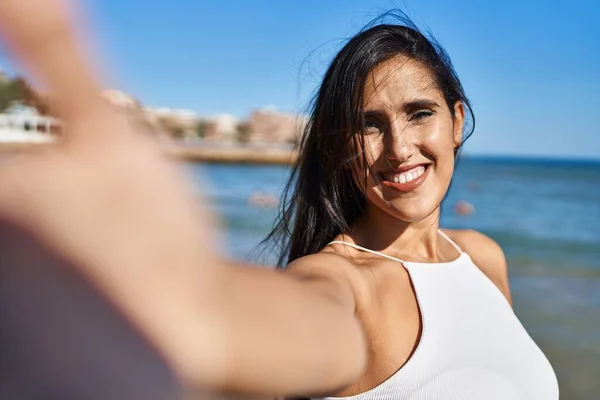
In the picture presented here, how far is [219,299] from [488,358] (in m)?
1.63

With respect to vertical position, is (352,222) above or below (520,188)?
above

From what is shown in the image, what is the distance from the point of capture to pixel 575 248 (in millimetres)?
14164

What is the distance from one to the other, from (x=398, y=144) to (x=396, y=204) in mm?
220

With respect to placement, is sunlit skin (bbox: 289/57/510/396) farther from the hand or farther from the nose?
the hand

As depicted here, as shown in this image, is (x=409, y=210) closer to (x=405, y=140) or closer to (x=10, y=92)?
(x=405, y=140)

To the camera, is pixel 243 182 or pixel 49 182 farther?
pixel 243 182

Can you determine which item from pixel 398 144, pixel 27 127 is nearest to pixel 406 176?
pixel 398 144

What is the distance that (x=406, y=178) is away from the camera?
7.11 ft

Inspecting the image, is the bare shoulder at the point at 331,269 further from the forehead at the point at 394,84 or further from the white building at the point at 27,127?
the white building at the point at 27,127

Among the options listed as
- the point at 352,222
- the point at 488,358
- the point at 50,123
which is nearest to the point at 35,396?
the point at 50,123

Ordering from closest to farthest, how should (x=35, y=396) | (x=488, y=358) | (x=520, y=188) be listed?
1. (x=35, y=396)
2. (x=488, y=358)
3. (x=520, y=188)

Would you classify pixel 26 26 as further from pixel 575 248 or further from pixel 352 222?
pixel 575 248

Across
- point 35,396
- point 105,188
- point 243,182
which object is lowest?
point 243,182

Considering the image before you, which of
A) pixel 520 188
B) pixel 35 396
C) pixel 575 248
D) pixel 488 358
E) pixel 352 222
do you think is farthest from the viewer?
pixel 520 188
